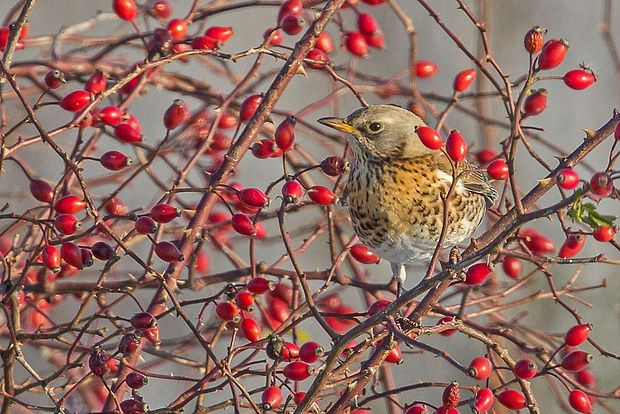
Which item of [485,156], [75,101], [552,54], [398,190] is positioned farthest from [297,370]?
[485,156]

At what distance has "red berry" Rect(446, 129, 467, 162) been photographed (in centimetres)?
192

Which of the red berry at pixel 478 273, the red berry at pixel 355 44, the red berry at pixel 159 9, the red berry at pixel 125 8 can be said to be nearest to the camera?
the red berry at pixel 478 273

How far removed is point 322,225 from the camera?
113 inches

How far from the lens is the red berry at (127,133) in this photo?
8.25ft

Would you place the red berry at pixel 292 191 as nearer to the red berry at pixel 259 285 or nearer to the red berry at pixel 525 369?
the red berry at pixel 259 285

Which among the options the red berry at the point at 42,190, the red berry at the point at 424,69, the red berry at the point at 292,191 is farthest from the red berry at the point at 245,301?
the red berry at the point at 424,69

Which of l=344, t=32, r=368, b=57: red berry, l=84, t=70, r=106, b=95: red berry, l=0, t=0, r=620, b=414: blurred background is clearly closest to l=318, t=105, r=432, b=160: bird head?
l=344, t=32, r=368, b=57: red berry

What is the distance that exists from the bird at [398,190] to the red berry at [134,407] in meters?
1.21

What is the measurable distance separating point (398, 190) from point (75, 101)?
1238 mm

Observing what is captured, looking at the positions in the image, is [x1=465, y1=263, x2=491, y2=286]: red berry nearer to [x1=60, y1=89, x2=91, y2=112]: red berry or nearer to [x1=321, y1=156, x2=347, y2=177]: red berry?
[x1=321, y1=156, x2=347, y2=177]: red berry

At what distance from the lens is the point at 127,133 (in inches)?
99.0

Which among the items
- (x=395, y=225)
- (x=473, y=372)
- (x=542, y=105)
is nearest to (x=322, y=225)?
(x=395, y=225)

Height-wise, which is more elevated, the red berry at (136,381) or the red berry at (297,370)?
the red berry at (136,381)

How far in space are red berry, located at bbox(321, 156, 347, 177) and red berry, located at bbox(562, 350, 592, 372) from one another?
2.45 ft
